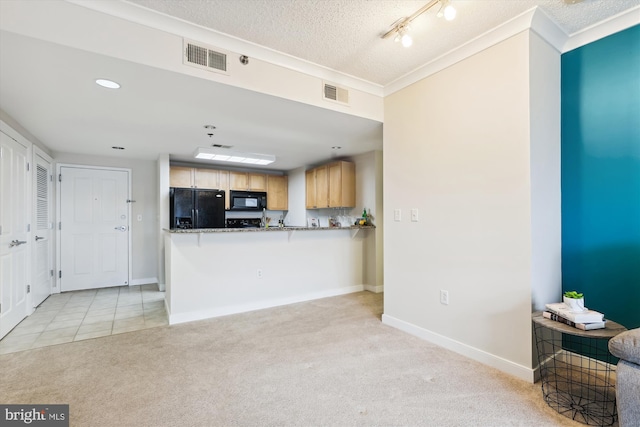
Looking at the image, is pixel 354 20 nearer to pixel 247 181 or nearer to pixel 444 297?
pixel 444 297

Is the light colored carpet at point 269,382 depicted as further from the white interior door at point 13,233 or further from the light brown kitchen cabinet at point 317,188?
the light brown kitchen cabinet at point 317,188

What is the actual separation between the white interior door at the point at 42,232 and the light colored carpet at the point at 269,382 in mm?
1825

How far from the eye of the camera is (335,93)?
2826 millimetres

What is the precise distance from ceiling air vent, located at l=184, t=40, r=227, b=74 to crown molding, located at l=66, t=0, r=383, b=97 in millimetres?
45

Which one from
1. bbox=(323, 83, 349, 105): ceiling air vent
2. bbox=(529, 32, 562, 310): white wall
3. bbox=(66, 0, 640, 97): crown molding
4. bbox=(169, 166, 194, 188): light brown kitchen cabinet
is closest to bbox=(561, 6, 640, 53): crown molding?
bbox=(66, 0, 640, 97): crown molding

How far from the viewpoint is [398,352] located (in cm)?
252

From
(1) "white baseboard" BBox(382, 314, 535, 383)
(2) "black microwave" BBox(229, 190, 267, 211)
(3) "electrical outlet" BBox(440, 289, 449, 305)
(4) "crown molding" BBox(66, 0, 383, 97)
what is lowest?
(1) "white baseboard" BBox(382, 314, 535, 383)

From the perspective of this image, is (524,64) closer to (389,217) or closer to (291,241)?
(389,217)

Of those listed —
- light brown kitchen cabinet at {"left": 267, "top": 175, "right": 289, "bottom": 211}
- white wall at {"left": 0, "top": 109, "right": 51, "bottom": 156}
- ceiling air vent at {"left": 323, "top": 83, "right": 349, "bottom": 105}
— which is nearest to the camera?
ceiling air vent at {"left": 323, "top": 83, "right": 349, "bottom": 105}

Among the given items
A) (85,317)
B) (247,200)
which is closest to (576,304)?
(85,317)

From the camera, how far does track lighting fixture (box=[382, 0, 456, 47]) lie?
69.1 inches

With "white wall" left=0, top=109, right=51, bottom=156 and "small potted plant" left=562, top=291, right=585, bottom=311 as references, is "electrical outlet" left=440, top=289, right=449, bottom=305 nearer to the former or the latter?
"small potted plant" left=562, top=291, right=585, bottom=311

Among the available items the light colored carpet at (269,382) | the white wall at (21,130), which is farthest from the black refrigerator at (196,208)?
the light colored carpet at (269,382)

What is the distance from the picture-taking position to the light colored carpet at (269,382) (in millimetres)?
1722
